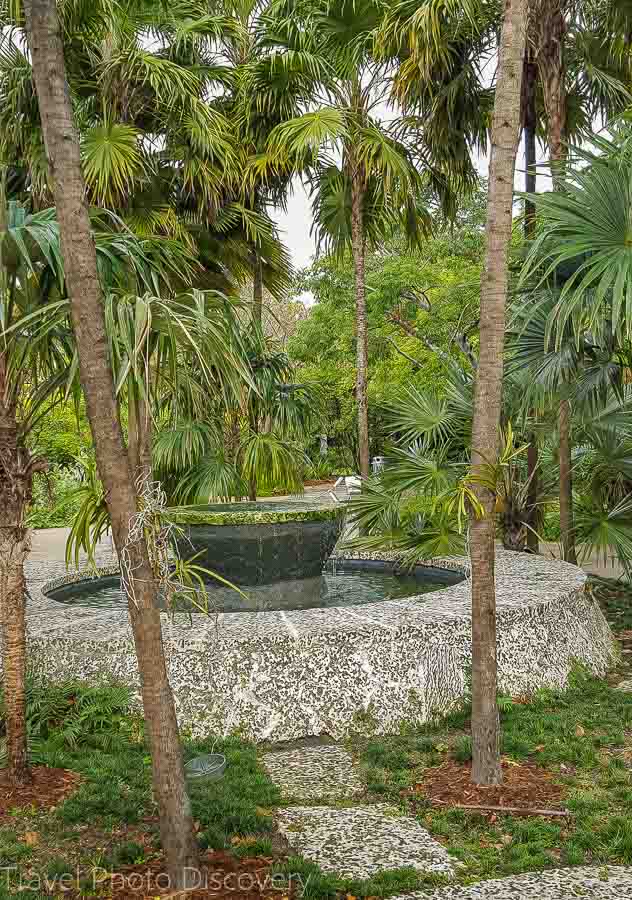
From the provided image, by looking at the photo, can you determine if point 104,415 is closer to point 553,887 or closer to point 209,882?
point 209,882

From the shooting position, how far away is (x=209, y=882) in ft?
9.05

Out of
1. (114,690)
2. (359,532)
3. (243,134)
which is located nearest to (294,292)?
(243,134)

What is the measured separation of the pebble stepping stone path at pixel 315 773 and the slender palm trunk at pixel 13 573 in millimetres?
1169

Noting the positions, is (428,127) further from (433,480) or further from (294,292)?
(294,292)

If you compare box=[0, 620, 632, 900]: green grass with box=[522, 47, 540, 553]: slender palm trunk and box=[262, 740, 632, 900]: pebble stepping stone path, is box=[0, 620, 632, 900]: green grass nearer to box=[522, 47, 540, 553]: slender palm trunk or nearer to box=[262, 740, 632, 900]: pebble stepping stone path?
box=[262, 740, 632, 900]: pebble stepping stone path

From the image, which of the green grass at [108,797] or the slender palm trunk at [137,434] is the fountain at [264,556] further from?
the slender palm trunk at [137,434]

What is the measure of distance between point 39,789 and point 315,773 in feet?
4.17

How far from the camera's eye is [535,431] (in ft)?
23.9

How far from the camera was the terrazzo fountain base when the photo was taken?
437 cm

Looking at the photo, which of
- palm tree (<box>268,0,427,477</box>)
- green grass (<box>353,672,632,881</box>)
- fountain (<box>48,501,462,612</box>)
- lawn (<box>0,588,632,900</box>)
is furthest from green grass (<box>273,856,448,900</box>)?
palm tree (<box>268,0,427,477</box>)

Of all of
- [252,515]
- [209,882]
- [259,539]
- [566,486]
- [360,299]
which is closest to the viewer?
[209,882]

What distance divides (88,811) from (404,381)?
12128 mm

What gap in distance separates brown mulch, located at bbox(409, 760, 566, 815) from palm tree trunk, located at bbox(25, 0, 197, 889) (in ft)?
4.40

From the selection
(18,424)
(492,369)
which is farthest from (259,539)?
(492,369)
